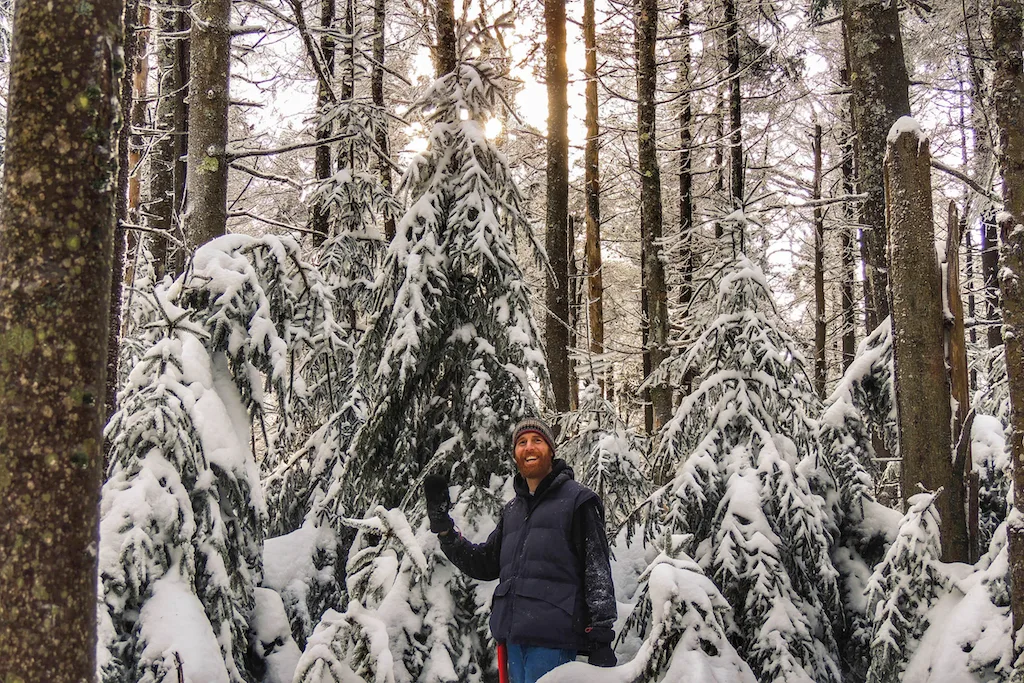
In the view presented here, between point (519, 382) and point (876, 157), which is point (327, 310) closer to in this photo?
point (519, 382)

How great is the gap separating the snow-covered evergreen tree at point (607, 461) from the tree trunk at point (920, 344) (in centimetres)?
259

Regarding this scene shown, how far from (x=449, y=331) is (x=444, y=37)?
Result: 3.28 m

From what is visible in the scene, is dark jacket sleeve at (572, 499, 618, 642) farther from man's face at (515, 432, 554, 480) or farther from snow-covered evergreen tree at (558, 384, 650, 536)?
snow-covered evergreen tree at (558, 384, 650, 536)

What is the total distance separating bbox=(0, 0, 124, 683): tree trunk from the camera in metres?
2.01

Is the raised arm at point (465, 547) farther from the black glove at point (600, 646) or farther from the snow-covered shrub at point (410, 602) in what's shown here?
the black glove at point (600, 646)

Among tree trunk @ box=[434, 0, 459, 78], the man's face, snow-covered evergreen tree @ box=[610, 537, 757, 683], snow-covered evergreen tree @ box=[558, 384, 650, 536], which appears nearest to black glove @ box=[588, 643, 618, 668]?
snow-covered evergreen tree @ box=[610, 537, 757, 683]

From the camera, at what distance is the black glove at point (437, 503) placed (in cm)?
423

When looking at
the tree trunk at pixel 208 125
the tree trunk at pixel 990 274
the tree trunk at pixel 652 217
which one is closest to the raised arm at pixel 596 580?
the tree trunk at pixel 208 125

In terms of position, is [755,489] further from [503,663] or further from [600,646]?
[503,663]

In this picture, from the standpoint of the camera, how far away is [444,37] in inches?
283

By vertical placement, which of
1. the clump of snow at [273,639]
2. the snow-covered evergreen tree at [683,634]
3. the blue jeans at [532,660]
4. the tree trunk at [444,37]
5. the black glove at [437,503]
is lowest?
the clump of snow at [273,639]

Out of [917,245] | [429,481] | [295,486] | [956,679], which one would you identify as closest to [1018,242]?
[917,245]

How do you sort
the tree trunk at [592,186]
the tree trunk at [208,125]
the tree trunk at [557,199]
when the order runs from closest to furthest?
the tree trunk at [208,125]
the tree trunk at [557,199]
the tree trunk at [592,186]

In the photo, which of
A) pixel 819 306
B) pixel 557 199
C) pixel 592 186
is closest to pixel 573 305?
pixel 592 186
